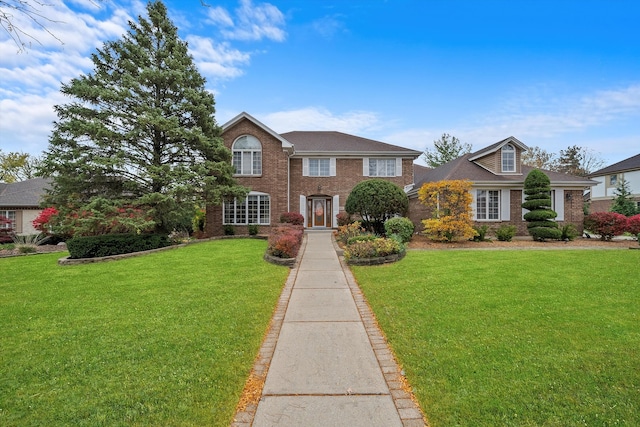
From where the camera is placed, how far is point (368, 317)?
5586mm

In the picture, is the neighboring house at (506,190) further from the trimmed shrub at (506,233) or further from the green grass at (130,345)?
the green grass at (130,345)

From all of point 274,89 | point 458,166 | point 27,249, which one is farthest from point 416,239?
point 27,249

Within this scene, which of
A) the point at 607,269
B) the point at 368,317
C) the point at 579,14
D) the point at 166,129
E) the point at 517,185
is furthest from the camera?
the point at 517,185

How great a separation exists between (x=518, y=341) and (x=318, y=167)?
17.8 m

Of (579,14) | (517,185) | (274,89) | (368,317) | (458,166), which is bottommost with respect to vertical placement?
(368,317)

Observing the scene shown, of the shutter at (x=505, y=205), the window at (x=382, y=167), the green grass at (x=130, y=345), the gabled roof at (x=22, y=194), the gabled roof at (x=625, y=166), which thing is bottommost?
the green grass at (x=130, y=345)

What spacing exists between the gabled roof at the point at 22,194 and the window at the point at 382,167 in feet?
72.9

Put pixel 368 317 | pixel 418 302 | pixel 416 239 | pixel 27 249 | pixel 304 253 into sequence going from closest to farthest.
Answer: pixel 368 317, pixel 418 302, pixel 304 253, pixel 27 249, pixel 416 239

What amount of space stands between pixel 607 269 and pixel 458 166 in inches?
459

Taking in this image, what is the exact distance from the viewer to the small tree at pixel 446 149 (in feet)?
136

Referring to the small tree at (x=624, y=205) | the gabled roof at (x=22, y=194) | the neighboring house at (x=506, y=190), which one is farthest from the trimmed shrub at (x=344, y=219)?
the small tree at (x=624, y=205)

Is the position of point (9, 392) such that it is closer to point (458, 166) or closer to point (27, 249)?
point (27, 249)

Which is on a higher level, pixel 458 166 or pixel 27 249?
pixel 458 166

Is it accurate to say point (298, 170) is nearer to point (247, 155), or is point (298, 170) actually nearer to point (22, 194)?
point (247, 155)
